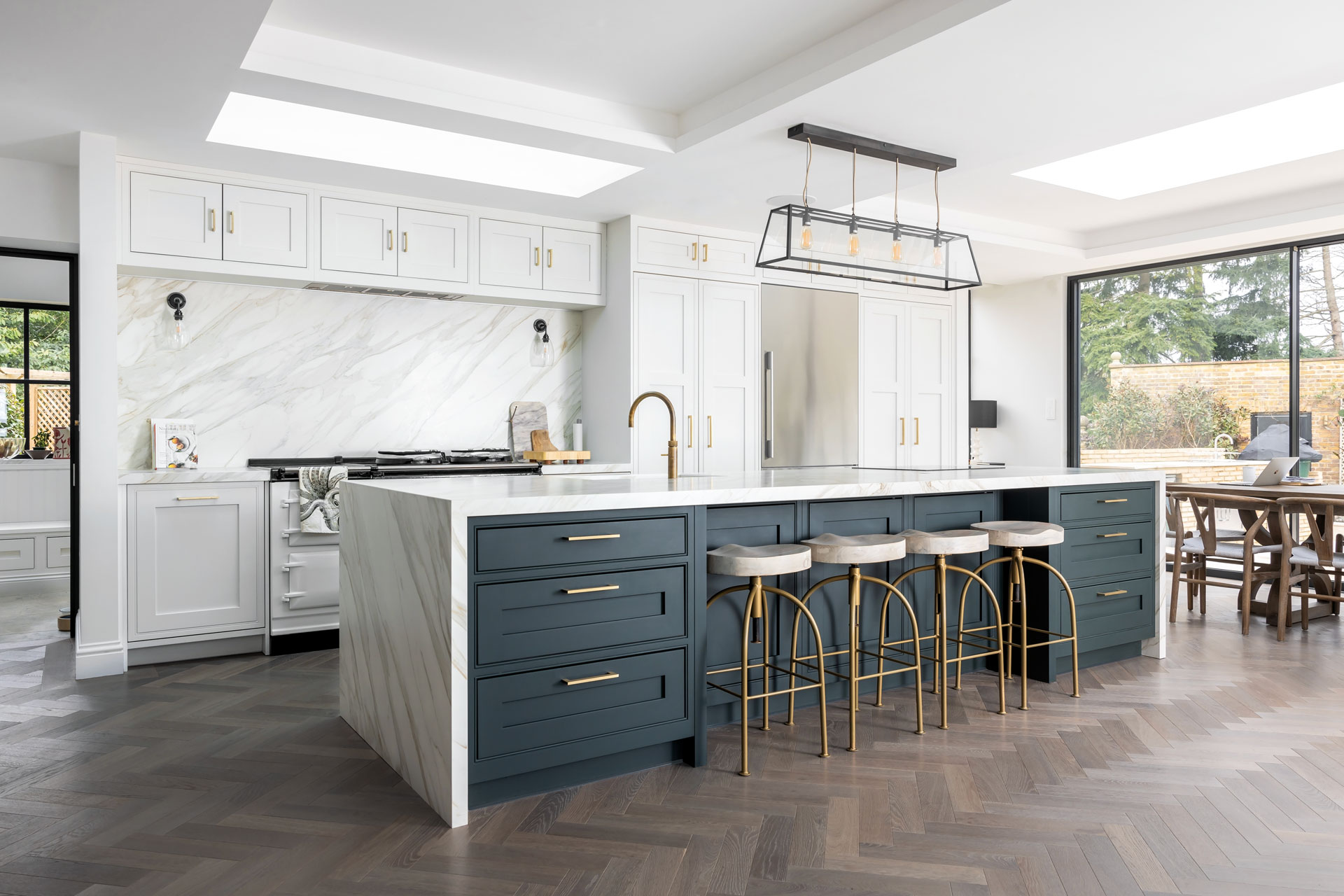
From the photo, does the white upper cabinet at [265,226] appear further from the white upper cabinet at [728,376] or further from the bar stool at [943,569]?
the bar stool at [943,569]

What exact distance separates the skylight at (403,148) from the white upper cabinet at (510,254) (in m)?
0.26

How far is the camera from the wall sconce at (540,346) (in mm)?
5559

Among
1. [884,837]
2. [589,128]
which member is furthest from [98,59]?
→ [884,837]

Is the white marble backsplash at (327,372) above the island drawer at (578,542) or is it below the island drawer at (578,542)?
above

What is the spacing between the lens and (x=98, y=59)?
312cm

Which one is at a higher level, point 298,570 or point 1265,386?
point 1265,386

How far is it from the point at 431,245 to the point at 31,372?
2.37 meters

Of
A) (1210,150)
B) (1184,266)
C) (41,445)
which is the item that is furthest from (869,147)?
(41,445)

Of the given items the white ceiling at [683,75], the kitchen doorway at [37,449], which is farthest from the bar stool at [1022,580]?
the kitchen doorway at [37,449]

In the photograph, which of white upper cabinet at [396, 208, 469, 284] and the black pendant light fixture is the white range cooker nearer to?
white upper cabinet at [396, 208, 469, 284]

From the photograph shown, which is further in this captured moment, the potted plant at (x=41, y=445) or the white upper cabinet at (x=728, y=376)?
the white upper cabinet at (x=728, y=376)

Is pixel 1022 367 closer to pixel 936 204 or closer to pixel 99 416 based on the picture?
pixel 936 204

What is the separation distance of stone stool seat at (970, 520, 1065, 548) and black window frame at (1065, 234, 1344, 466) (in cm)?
328

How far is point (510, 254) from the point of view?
507 centimetres
